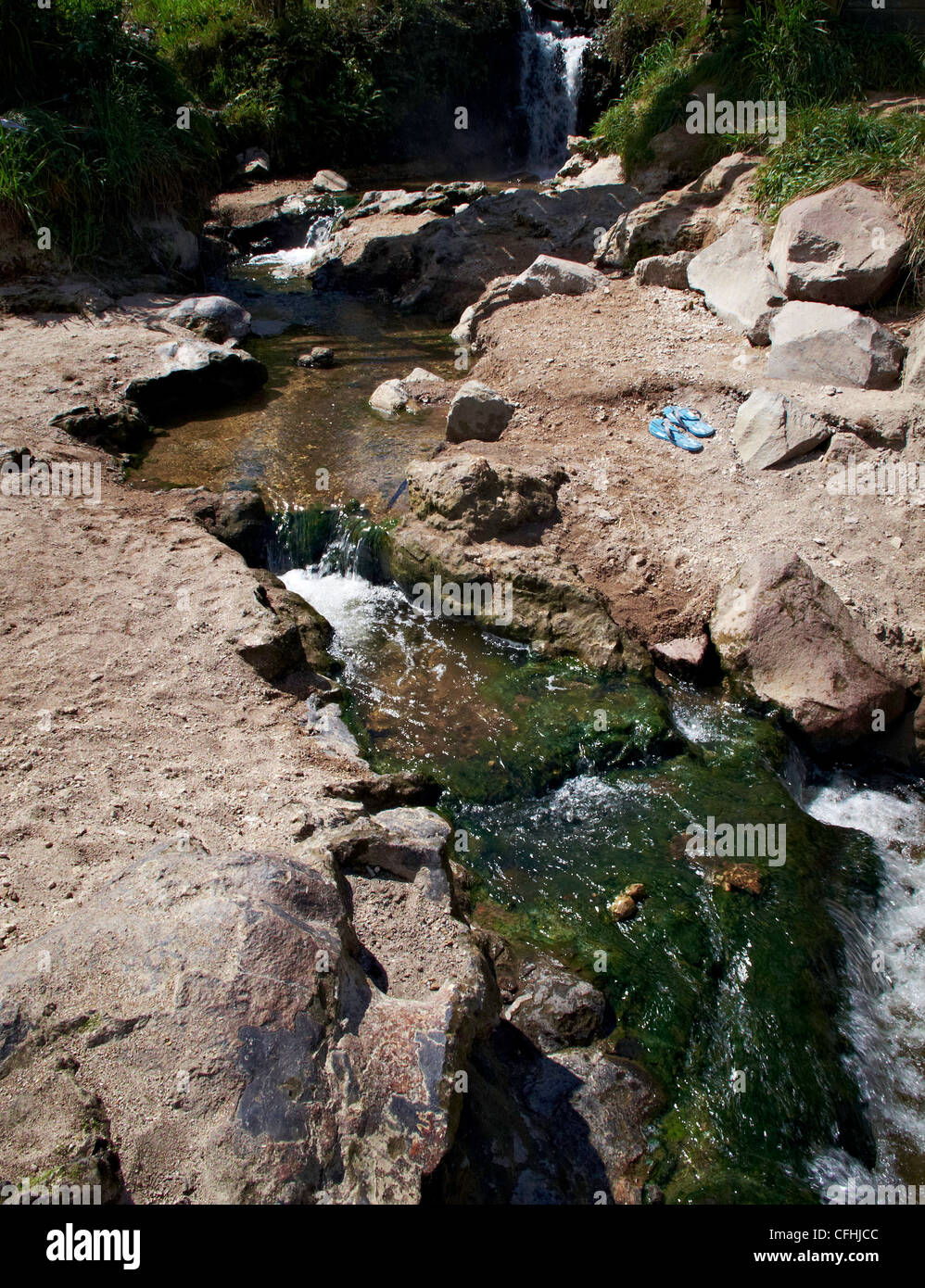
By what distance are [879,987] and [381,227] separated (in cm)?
1269

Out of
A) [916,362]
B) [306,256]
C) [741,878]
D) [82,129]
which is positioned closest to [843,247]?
[916,362]

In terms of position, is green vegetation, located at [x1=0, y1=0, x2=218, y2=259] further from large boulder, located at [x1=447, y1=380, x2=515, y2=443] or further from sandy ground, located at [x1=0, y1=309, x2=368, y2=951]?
large boulder, located at [x1=447, y1=380, x2=515, y2=443]

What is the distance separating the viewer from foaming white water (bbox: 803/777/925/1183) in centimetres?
363

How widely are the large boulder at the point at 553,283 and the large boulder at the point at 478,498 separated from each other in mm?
4381

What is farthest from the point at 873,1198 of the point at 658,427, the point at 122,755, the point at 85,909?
the point at 658,427

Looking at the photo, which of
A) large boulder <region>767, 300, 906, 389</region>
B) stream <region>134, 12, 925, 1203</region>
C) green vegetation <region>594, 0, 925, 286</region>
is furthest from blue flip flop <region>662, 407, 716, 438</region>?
stream <region>134, 12, 925, 1203</region>

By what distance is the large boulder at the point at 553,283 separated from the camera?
10070 mm

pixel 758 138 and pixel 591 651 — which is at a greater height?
pixel 758 138

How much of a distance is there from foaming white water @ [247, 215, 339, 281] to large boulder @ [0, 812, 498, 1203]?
41.0 feet

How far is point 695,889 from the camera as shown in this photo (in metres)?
4.38

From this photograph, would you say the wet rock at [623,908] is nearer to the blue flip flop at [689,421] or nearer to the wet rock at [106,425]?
the blue flip flop at [689,421]

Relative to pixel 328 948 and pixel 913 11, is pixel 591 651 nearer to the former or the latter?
pixel 328 948

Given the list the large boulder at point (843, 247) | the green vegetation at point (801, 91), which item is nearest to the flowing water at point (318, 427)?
the large boulder at point (843, 247)
